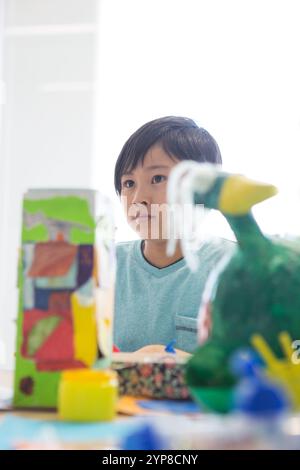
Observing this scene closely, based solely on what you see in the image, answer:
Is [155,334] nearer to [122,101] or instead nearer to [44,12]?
[122,101]

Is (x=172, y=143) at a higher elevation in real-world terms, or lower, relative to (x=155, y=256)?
higher

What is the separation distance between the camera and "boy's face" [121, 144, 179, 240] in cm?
125

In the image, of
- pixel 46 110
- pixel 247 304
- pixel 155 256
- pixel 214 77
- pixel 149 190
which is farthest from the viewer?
pixel 46 110

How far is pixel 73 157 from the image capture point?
2.19 meters

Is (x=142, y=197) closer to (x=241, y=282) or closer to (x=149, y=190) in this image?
(x=149, y=190)

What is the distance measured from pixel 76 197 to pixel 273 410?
33cm

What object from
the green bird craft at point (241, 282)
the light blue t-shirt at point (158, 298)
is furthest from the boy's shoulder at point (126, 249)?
the green bird craft at point (241, 282)

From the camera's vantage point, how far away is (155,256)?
1394mm

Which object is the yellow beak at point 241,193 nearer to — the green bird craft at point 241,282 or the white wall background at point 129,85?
the green bird craft at point 241,282

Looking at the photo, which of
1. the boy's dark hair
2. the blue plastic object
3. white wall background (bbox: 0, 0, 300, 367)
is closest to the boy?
the boy's dark hair

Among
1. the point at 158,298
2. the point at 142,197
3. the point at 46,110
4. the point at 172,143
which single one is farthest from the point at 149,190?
the point at 46,110

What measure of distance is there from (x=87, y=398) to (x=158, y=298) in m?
0.79

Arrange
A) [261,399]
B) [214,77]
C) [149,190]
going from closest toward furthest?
[261,399] < [149,190] < [214,77]

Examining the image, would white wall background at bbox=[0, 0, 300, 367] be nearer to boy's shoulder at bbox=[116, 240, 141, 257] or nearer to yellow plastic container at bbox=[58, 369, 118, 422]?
boy's shoulder at bbox=[116, 240, 141, 257]
